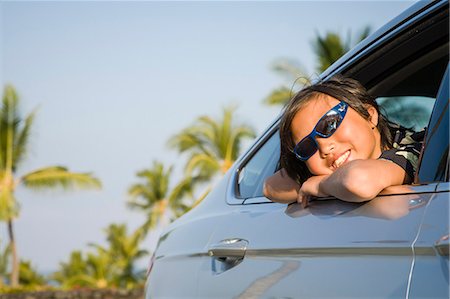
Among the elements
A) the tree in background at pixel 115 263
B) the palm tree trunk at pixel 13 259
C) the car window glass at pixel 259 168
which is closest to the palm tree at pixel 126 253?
the tree in background at pixel 115 263

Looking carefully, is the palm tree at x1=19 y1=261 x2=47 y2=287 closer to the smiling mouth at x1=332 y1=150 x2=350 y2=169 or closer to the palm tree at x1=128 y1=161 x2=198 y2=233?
the palm tree at x1=128 y1=161 x2=198 y2=233

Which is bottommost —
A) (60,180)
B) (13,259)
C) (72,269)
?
(72,269)

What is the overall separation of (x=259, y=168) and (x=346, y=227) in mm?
962

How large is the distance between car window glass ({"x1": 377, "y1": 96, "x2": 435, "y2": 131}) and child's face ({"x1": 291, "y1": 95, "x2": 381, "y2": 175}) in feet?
1.59

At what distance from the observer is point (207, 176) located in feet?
125

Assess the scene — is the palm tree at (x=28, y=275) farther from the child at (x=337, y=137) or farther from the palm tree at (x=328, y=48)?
the child at (x=337, y=137)

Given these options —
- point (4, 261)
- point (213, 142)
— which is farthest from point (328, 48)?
point (4, 261)

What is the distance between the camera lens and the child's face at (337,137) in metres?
2.21

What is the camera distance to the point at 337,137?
2207mm

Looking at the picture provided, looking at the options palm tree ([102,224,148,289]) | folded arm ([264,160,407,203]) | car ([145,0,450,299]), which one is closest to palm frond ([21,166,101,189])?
palm tree ([102,224,148,289])

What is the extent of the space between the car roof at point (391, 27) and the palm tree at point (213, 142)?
3526cm

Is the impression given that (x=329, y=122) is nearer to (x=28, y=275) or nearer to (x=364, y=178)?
(x=364, y=178)

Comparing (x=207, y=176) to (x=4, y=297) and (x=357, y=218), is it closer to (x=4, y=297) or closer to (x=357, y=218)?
(x=4, y=297)

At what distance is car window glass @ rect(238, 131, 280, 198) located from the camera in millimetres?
2828
